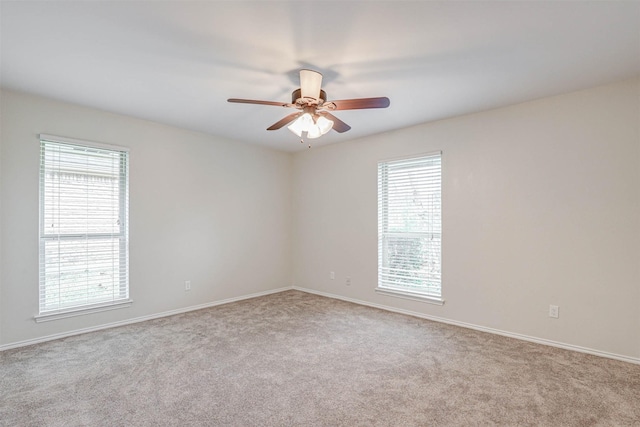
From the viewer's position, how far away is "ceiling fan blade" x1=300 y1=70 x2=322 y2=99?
95.2 inches

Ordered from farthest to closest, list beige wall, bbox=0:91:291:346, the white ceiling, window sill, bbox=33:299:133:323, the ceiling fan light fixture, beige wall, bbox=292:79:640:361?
window sill, bbox=33:299:133:323, beige wall, bbox=0:91:291:346, beige wall, bbox=292:79:640:361, the ceiling fan light fixture, the white ceiling

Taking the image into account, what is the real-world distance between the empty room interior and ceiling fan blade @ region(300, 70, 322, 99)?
0.04 feet

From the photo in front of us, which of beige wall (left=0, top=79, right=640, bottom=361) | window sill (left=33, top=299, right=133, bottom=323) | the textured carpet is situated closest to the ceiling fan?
beige wall (left=0, top=79, right=640, bottom=361)

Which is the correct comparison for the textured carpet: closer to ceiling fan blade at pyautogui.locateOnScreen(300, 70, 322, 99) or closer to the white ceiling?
ceiling fan blade at pyautogui.locateOnScreen(300, 70, 322, 99)

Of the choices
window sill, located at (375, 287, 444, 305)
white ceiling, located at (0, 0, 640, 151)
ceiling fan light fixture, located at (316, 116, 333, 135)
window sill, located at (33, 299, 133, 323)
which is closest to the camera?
white ceiling, located at (0, 0, 640, 151)

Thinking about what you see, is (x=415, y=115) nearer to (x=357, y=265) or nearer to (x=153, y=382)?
(x=357, y=265)

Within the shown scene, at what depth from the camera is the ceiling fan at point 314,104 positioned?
2.43m

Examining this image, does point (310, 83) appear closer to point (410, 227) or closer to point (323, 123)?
point (323, 123)

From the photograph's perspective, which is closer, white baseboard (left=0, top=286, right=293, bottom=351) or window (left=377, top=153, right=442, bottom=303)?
white baseboard (left=0, top=286, right=293, bottom=351)

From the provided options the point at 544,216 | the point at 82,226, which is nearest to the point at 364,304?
the point at 544,216

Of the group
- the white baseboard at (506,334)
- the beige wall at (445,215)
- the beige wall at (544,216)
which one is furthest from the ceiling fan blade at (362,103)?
the white baseboard at (506,334)

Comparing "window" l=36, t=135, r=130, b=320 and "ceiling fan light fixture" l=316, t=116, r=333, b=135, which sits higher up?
"ceiling fan light fixture" l=316, t=116, r=333, b=135

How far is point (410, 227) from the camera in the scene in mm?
4246

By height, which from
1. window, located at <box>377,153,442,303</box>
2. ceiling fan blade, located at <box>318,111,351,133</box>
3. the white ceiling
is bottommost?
window, located at <box>377,153,442,303</box>
